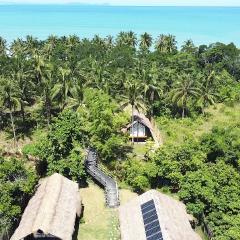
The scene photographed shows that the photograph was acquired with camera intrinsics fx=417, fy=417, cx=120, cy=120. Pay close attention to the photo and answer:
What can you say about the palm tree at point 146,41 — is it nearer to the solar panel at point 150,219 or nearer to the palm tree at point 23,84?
the palm tree at point 23,84

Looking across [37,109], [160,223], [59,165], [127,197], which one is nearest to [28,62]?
[37,109]

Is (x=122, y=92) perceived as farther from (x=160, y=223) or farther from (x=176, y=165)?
(x=160, y=223)

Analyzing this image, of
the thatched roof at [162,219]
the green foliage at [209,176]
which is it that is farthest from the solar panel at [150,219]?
the green foliage at [209,176]

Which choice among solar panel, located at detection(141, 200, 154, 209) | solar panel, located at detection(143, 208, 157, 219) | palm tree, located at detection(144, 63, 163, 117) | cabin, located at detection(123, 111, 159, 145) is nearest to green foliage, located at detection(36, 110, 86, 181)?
solar panel, located at detection(141, 200, 154, 209)

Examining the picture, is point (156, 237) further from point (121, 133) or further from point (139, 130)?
point (139, 130)

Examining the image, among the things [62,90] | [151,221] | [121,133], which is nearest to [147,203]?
[151,221]

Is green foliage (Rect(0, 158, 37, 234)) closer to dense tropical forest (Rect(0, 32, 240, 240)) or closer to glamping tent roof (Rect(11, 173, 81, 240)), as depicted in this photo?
dense tropical forest (Rect(0, 32, 240, 240))
